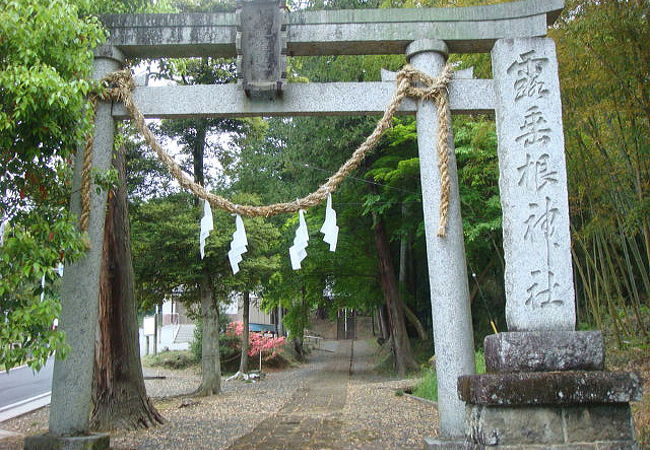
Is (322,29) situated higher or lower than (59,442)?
higher

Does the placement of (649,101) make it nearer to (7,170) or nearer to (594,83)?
(594,83)

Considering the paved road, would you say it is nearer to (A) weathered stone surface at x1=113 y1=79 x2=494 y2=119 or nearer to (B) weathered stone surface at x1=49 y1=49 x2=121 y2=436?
(B) weathered stone surface at x1=49 y1=49 x2=121 y2=436

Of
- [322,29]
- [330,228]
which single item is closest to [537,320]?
[330,228]

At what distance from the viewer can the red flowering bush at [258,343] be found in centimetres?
2027

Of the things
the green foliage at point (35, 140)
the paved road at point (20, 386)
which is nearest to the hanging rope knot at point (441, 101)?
the green foliage at point (35, 140)

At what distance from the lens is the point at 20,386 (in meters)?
16.3

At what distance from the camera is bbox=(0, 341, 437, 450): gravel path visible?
7.18m

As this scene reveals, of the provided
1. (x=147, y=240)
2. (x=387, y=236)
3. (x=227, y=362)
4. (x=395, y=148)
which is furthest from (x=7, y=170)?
(x=227, y=362)

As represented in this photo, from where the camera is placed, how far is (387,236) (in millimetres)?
17969

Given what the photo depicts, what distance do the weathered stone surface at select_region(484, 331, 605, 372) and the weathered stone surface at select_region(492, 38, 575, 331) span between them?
0.28 m

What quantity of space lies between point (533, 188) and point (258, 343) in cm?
1705

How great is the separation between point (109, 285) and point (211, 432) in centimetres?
263

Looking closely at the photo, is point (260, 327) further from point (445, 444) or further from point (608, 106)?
point (445, 444)

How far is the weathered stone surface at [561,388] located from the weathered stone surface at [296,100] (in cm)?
271
